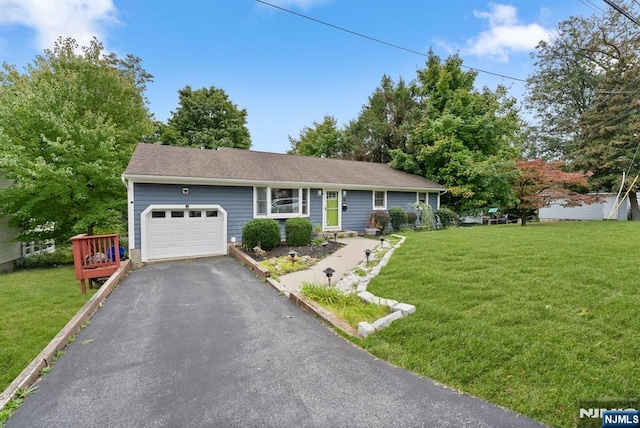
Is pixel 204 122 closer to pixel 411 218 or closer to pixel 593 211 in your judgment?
pixel 411 218

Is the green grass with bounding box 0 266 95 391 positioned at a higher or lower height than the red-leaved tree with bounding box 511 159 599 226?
lower

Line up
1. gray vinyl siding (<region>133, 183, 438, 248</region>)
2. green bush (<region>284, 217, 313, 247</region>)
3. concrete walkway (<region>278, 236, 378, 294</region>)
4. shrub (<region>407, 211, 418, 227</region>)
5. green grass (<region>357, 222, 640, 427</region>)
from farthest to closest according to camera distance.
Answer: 1. shrub (<region>407, 211, 418, 227</region>)
2. green bush (<region>284, 217, 313, 247</region>)
3. gray vinyl siding (<region>133, 183, 438, 248</region>)
4. concrete walkway (<region>278, 236, 378, 294</region>)
5. green grass (<region>357, 222, 640, 427</region>)

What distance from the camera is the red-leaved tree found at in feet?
45.1

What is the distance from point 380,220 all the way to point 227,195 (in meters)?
6.61

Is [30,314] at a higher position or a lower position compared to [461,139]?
lower

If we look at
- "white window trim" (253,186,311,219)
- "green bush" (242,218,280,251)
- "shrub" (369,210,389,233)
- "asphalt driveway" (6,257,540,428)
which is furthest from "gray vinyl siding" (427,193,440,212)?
"asphalt driveway" (6,257,540,428)

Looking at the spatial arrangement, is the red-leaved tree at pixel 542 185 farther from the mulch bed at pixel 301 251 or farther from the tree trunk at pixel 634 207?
the mulch bed at pixel 301 251

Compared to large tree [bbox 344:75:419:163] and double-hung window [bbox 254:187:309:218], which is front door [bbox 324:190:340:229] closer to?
double-hung window [bbox 254:187:309:218]

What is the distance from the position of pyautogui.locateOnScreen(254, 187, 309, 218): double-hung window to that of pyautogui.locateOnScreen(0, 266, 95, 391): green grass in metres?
5.74

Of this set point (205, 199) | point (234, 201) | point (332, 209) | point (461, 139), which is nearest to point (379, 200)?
point (332, 209)

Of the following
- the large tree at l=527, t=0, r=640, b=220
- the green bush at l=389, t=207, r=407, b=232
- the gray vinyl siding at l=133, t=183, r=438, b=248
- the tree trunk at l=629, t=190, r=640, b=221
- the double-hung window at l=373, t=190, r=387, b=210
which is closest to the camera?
the gray vinyl siding at l=133, t=183, r=438, b=248

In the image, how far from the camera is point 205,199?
9.90 meters

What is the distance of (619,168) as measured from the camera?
17047mm

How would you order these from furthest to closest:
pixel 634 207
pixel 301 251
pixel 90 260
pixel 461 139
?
pixel 634 207, pixel 461 139, pixel 301 251, pixel 90 260
